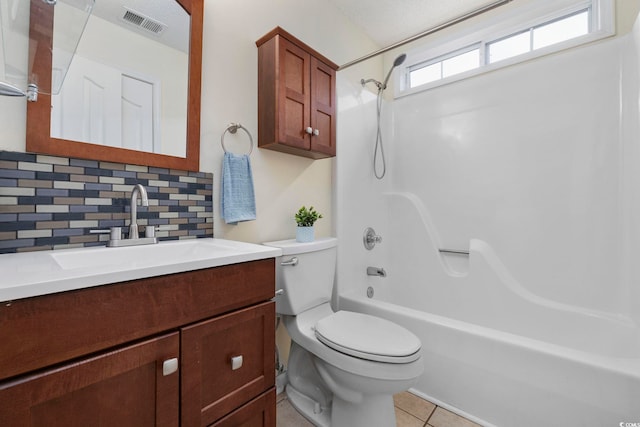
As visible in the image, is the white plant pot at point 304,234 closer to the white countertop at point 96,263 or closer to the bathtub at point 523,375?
the white countertop at point 96,263

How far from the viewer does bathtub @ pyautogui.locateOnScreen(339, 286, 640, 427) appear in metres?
1.03

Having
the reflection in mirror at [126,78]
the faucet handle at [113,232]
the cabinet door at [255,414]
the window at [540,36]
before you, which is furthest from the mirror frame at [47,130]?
the window at [540,36]

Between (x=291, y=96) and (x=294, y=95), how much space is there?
0.08 feet

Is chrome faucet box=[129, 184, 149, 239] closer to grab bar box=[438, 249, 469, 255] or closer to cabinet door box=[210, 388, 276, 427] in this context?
cabinet door box=[210, 388, 276, 427]

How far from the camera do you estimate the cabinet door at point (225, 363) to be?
2.31ft

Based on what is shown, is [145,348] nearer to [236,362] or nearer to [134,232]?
[236,362]

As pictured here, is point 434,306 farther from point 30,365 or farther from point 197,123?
point 30,365

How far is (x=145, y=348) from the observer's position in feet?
2.05

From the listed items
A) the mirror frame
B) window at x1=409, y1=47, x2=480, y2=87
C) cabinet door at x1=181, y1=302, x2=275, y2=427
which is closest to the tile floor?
cabinet door at x1=181, y1=302, x2=275, y2=427

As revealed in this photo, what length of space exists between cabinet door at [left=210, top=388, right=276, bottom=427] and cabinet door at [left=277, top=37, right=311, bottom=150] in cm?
105

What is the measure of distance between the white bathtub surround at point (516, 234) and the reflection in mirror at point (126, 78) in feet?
3.38

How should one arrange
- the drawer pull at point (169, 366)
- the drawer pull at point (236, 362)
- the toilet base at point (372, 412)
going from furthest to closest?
the toilet base at point (372, 412)
the drawer pull at point (236, 362)
the drawer pull at point (169, 366)

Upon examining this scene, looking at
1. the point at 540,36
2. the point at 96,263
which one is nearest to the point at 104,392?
Result: the point at 96,263

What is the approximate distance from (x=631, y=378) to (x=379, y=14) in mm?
2413
